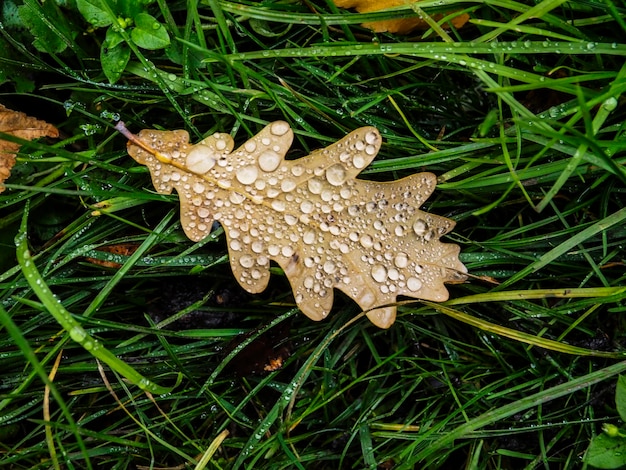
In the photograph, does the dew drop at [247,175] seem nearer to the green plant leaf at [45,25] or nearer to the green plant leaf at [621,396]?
the green plant leaf at [45,25]

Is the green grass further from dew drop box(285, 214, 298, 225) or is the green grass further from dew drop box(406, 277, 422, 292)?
dew drop box(285, 214, 298, 225)

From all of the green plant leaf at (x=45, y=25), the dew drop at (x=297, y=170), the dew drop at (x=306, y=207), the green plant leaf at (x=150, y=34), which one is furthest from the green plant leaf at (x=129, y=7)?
the dew drop at (x=306, y=207)

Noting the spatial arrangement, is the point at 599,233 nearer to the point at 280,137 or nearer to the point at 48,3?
the point at 280,137

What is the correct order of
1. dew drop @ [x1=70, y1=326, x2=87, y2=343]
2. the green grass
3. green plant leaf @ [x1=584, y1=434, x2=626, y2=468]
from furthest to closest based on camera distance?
the green grass, green plant leaf @ [x1=584, y1=434, x2=626, y2=468], dew drop @ [x1=70, y1=326, x2=87, y2=343]

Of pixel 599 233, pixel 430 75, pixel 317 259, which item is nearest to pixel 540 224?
pixel 599 233

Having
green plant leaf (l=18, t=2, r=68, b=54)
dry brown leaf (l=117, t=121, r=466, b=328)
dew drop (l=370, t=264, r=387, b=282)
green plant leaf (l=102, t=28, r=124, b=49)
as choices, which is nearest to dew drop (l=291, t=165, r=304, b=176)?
dry brown leaf (l=117, t=121, r=466, b=328)
